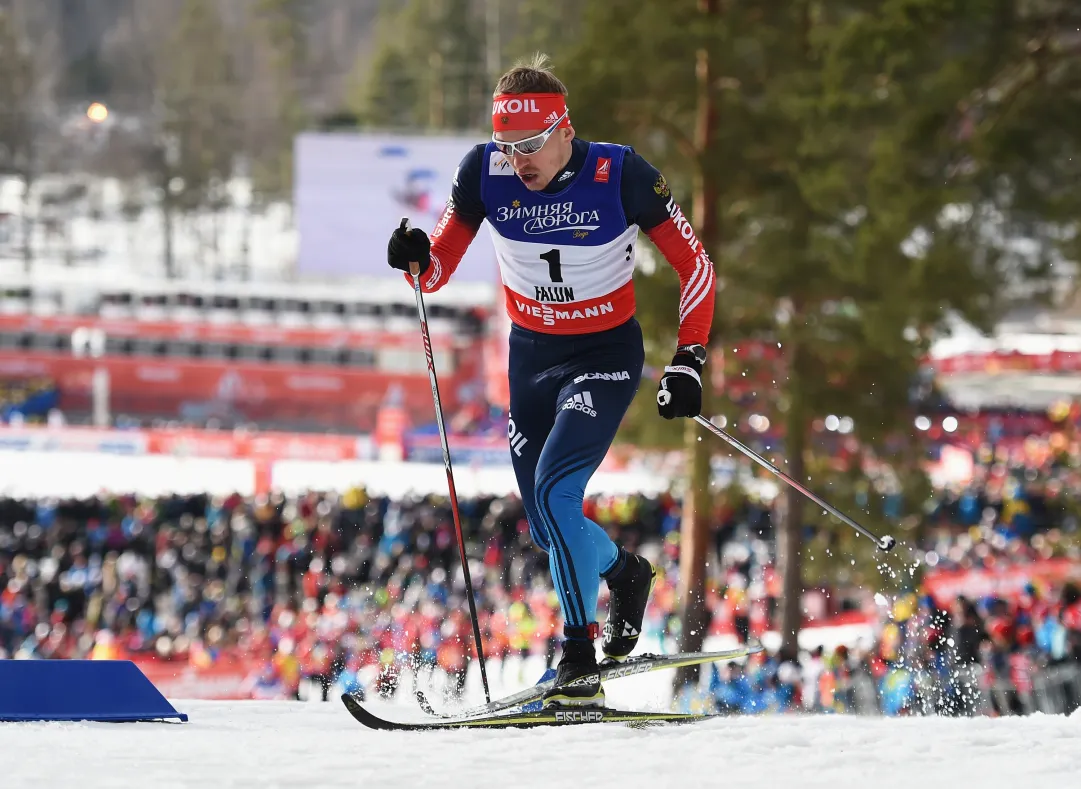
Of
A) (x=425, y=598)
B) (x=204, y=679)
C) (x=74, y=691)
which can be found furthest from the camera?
(x=425, y=598)

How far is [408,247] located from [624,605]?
1.51m

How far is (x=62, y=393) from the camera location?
44844 mm

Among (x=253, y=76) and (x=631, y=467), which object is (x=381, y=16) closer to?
(x=253, y=76)

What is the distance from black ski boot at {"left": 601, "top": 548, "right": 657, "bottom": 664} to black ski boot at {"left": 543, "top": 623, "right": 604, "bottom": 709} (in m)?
0.26

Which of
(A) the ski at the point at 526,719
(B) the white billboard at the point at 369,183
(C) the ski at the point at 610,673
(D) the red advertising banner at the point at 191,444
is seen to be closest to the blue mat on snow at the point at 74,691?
(A) the ski at the point at 526,719

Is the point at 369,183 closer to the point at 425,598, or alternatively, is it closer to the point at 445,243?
the point at 425,598

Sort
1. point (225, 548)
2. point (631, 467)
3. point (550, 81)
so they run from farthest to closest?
point (631, 467) → point (225, 548) → point (550, 81)

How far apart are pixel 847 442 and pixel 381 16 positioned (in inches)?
1999

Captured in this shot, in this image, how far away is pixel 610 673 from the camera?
4461mm

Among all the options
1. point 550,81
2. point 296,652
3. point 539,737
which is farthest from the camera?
point 296,652

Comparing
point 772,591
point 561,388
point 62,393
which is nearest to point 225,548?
point 772,591

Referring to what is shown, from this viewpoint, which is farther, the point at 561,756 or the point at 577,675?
the point at 577,675

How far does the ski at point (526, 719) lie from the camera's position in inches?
163

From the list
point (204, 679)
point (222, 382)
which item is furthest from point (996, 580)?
point (222, 382)
